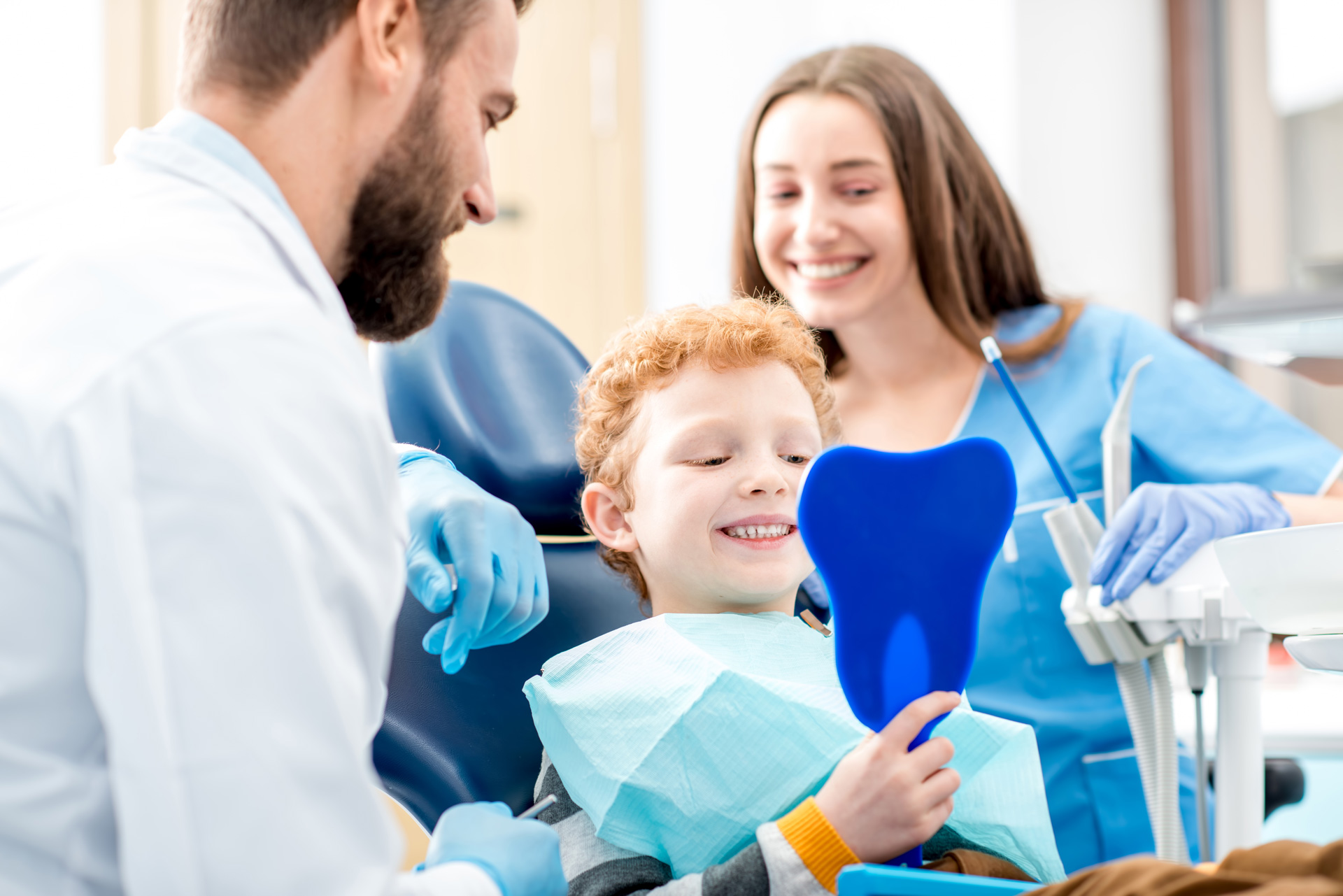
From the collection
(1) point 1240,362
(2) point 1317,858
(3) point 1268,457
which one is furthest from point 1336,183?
(2) point 1317,858

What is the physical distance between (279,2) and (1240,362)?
239 cm

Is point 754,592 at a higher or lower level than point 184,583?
lower

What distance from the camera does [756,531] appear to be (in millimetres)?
1049

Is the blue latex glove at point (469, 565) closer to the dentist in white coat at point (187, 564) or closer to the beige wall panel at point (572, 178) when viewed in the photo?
the dentist in white coat at point (187, 564)

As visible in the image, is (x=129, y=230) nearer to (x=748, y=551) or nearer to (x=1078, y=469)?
(x=748, y=551)

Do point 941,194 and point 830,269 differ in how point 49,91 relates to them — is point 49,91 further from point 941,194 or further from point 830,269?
point 941,194

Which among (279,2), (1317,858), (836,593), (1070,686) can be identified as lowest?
(1070,686)

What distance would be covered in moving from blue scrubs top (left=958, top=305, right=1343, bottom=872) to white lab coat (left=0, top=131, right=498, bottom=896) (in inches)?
37.9

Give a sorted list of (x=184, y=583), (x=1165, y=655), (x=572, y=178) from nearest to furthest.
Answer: (x=184, y=583) → (x=1165, y=655) → (x=572, y=178)

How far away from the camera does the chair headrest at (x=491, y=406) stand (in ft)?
3.91

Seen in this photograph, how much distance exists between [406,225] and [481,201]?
0.09 m

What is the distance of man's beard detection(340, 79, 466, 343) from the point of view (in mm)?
792

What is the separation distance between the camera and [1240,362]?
2645mm

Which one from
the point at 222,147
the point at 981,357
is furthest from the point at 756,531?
the point at 981,357
